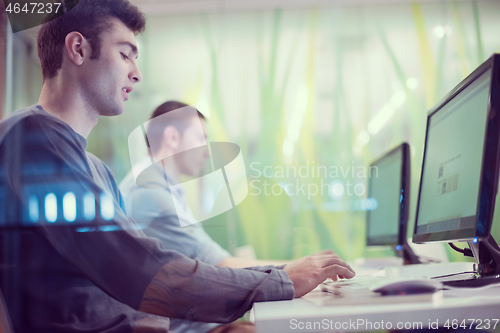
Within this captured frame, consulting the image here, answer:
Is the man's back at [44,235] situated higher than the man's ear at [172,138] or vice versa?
the man's ear at [172,138]

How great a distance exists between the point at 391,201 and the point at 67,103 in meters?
1.27

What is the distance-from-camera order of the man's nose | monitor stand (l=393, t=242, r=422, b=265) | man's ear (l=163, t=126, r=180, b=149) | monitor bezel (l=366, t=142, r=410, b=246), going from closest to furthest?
the man's nose
monitor bezel (l=366, t=142, r=410, b=246)
monitor stand (l=393, t=242, r=422, b=265)
man's ear (l=163, t=126, r=180, b=149)

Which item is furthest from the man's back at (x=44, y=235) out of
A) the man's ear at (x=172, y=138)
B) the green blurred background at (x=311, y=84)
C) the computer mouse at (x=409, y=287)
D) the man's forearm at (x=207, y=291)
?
the green blurred background at (x=311, y=84)

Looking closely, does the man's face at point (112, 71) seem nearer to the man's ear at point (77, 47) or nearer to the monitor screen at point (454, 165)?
the man's ear at point (77, 47)

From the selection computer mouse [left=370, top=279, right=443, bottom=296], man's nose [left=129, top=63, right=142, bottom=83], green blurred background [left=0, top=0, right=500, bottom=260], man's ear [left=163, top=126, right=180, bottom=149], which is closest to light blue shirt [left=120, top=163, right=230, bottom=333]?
man's ear [left=163, top=126, right=180, bottom=149]

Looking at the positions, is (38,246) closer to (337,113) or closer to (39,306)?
(39,306)

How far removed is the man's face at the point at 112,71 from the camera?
953mm

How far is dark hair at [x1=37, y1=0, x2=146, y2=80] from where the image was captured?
37.5 inches

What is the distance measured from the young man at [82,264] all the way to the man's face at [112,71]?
0.12 metres

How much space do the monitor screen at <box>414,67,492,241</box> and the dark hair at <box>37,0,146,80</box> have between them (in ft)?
3.02

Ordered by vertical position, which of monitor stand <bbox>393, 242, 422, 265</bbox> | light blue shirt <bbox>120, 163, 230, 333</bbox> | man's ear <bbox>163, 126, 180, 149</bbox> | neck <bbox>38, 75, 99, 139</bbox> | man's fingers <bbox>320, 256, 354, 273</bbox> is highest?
man's ear <bbox>163, 126, 180, 149</bbox>

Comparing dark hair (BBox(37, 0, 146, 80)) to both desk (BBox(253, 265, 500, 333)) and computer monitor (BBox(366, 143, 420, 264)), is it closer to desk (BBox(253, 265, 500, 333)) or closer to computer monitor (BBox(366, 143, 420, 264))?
desk (BBox(253, 265, 500, 333))

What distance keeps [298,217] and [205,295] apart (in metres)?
2.14

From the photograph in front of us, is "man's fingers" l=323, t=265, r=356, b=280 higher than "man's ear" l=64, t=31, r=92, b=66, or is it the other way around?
"man's ear" l=64, t=31, r=92, b=66
